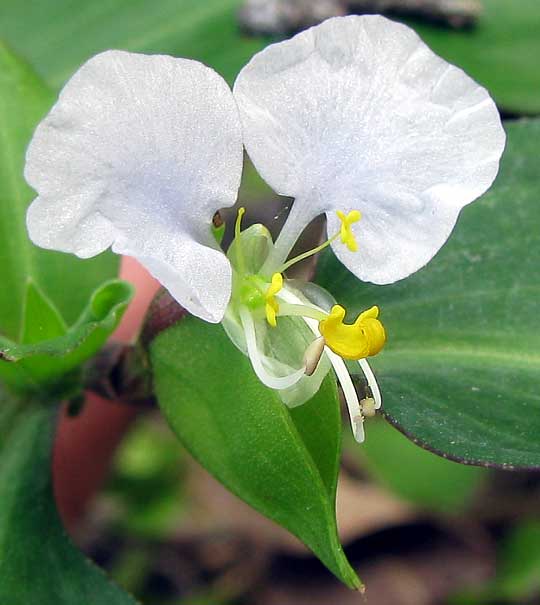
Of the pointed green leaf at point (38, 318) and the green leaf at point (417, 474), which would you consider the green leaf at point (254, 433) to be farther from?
the green leaf at point (417, 474)

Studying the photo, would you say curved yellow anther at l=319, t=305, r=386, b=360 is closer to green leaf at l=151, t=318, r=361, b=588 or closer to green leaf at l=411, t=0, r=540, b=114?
green leaf at l=151, t=318, r=361, b=588

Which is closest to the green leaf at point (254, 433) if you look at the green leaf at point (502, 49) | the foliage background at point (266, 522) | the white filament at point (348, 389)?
the white filament at point (348, 389)

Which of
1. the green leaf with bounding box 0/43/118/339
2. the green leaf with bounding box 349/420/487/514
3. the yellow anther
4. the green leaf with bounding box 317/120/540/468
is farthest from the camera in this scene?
the green leaf with bounding box 349/420/487/514

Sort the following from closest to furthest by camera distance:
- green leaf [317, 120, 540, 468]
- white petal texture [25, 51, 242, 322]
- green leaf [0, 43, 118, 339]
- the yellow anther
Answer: white petal texture [25, 51, 242, 322] → the yellow anther → green leaf [317, 120, 540, 468] → green leaf [0, 43, 118, 339]

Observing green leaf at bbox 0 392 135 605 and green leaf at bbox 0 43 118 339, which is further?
green leaf at bbox 0 43 118 339

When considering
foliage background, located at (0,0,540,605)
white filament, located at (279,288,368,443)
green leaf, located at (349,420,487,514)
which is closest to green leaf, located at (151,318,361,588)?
white filament, located at (279,288,368,443)

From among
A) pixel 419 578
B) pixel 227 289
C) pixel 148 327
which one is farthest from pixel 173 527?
pixel 227 289
